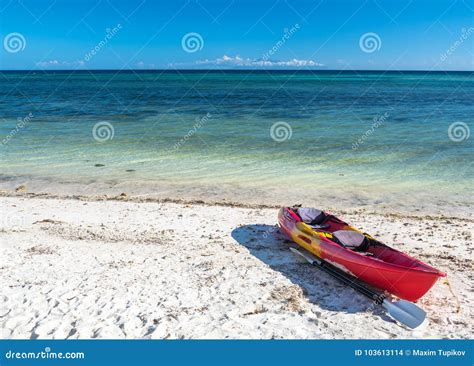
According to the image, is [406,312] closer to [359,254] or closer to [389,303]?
[389,303]

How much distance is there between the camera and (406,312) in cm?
748

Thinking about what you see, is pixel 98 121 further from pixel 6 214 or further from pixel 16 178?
pixel 6 214

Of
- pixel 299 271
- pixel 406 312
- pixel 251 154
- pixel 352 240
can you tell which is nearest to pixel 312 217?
pixel 352 240

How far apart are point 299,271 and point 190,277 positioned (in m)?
2.25

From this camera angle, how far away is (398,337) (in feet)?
22.8

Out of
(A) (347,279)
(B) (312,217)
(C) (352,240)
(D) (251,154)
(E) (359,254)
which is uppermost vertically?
(D) (251,154)

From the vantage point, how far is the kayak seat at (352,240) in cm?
948

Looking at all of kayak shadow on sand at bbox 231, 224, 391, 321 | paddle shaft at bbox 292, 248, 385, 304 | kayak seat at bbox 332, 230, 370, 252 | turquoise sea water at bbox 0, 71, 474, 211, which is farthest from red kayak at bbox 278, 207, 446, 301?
turquoise sea water at bbox 0, 71, 474, 211

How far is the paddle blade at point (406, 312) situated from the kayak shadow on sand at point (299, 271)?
0.46 ft

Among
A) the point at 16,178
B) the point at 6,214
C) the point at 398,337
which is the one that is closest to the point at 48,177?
the point at 16,178

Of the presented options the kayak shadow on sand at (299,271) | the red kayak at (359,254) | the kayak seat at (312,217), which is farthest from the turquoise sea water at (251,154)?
the red kayak at (359,254)

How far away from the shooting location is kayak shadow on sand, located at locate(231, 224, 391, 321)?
797 cm

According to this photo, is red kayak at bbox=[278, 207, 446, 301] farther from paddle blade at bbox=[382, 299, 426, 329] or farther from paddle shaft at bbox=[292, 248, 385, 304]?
paddle blade at bbox=[382, 299, 426, 329]

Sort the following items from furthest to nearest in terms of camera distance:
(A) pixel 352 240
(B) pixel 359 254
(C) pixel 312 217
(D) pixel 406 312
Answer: (C) pixel 312 217
(A) pixel 352 240
(B) pixel 359 254
(D) pixel 406 312
